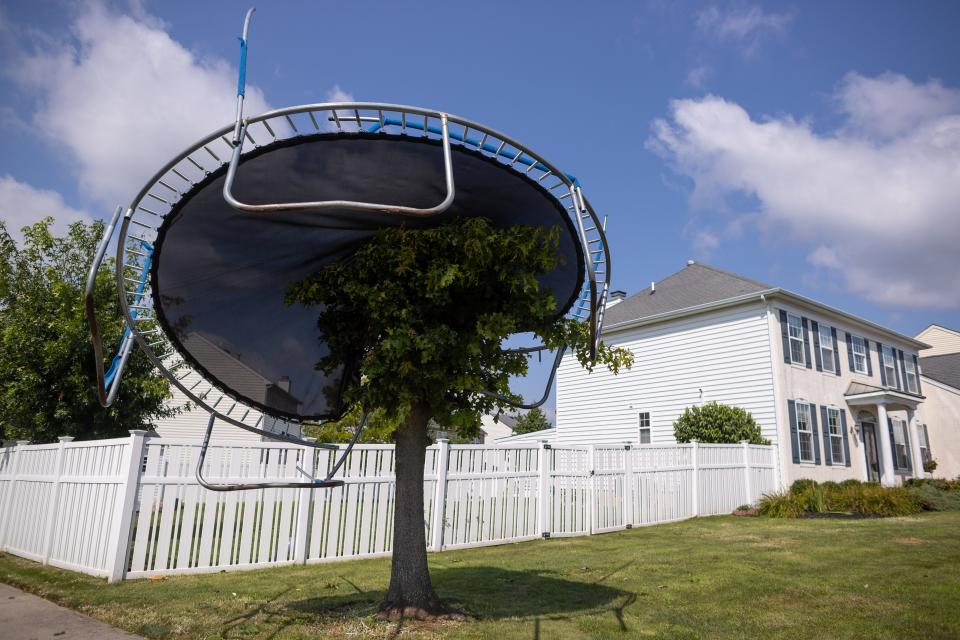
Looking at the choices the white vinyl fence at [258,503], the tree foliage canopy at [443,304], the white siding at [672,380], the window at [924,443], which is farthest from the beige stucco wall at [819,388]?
the tree foliage canopy at [443,304]

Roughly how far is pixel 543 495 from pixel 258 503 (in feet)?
15.4

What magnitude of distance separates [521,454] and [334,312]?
600 cm

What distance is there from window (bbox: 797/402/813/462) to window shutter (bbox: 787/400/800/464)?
0.20m

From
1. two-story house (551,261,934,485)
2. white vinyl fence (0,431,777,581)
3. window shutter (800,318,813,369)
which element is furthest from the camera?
window shutter (800,318,813,369)

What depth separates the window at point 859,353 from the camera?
797 inches

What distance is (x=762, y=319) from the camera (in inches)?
673

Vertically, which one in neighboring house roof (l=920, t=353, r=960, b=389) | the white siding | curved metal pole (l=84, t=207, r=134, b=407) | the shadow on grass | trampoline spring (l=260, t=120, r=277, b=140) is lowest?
the shadow on grass

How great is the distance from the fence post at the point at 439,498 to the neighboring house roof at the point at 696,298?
11637 mm

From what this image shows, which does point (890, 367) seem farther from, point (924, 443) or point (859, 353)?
point (924, 443)

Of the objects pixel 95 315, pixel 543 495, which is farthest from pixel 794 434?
pixel 95 315

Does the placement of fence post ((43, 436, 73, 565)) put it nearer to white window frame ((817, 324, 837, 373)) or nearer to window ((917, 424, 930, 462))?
white window frame ((817, 324, 837, 373))

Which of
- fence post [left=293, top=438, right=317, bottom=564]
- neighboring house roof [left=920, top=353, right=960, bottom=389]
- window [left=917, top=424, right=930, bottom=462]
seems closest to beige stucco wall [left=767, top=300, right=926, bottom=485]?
window [left=917, top=424, right=930, bottom=462]

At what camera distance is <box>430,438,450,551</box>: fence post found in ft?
27.9

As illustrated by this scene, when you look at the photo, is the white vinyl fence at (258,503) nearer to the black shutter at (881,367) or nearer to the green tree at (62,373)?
the green tree at (62,373)
